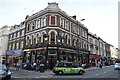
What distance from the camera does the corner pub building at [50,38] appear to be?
23922mm

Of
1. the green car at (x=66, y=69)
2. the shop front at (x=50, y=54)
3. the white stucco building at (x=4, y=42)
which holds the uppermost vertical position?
the white stucco building at (x=4, y=42)

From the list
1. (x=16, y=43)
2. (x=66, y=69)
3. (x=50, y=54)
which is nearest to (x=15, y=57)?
(x=16, y=43)

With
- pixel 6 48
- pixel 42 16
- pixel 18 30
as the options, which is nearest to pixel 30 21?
pixel 42 16

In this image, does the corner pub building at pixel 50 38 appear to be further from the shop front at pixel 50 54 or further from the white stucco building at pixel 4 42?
the white stucco building at pixel 4 42

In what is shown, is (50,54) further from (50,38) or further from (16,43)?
(16,43)

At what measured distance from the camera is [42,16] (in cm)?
2698

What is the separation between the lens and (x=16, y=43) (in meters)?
35.0

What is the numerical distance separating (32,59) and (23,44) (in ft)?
20.8

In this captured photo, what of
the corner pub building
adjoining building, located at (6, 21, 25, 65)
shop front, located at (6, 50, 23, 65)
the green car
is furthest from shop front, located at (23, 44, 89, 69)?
the green car

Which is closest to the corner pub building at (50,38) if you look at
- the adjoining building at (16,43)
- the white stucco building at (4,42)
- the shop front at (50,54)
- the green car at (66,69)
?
the shop front at (50,54)

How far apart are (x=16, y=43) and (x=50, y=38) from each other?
15088 mm

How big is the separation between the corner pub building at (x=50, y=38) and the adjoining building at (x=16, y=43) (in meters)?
3.03

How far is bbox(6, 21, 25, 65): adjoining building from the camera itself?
32.5 metres

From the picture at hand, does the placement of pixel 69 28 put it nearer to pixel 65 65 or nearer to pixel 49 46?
pixel 49 46
